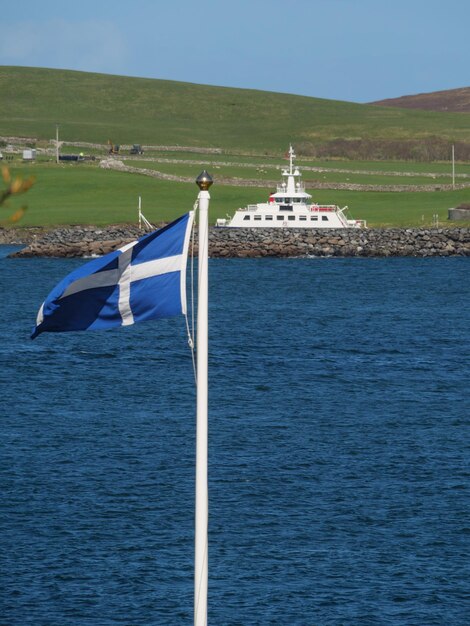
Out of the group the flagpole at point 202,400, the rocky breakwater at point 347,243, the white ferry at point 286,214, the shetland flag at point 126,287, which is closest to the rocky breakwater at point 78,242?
the rocky breakwater at point 347,243

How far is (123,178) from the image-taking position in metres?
132

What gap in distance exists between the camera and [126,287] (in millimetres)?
17000

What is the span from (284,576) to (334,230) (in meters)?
77.1

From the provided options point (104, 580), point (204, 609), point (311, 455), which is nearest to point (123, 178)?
point (311, 455)

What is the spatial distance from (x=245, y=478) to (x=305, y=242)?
68.1 m

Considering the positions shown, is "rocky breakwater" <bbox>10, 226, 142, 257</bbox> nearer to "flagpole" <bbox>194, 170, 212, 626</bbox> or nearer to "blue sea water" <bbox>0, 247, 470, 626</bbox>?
"blue sea water" <bbox>0, 247, 470, 626</bbox>

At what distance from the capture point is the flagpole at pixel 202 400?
16.1 metres

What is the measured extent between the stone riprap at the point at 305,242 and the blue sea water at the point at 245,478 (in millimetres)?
37554

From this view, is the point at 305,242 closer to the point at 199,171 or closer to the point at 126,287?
the point at 199,171

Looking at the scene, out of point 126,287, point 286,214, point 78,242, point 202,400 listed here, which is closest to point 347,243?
point 286,214

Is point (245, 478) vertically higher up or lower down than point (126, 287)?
lower down

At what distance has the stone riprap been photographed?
3878 inches

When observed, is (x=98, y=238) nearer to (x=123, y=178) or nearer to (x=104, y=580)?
(x=123, y=178)

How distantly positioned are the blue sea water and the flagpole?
674 cm
